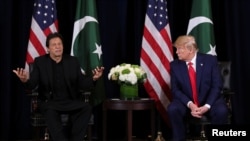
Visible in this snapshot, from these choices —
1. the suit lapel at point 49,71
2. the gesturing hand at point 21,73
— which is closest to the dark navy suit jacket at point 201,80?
the suit lapel at point 49,71

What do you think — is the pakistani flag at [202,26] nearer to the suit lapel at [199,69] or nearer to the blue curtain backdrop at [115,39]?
the blue curtain backdrop at [115,39]

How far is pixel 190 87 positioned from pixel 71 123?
4.48ft

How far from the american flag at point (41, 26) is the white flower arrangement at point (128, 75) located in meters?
1.01

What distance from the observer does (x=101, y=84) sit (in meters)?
5.91

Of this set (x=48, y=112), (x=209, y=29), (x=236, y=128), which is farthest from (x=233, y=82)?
(x=236, y=128)

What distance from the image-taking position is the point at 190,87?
5094 millimetres

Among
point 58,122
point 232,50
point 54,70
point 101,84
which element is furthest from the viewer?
point 232,50

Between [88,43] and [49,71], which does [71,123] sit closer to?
[49,71]

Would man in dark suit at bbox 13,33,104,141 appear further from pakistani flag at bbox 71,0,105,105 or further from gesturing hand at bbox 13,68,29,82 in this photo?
pakistani flag at bbox 71,0,105,105

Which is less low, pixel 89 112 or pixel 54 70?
pixel 54 70

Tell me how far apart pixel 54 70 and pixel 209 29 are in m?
2.11

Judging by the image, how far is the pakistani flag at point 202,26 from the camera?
5.95 meters

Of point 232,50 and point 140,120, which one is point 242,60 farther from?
point 140,120

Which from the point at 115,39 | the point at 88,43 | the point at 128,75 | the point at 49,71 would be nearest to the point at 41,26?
the point at 88,43
